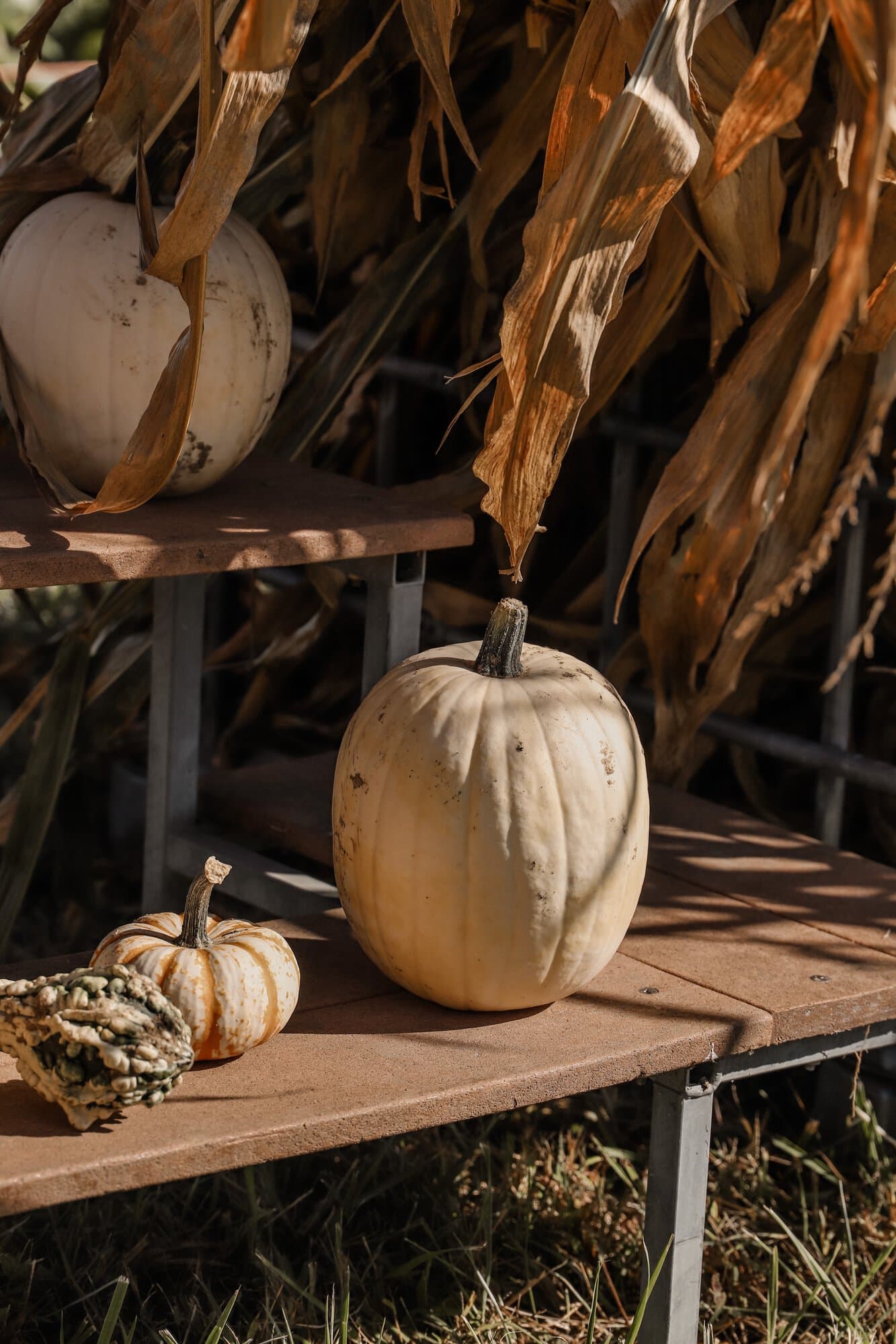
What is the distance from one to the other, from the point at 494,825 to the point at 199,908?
0.27 m

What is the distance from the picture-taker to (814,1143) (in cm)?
225

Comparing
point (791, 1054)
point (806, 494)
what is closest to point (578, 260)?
point (806, 494)

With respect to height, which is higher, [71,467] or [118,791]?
[71,467]

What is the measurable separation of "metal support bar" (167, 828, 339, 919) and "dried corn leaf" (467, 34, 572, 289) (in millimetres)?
789

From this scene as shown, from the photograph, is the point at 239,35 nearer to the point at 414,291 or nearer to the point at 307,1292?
the point at 414,291

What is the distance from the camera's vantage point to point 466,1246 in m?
1.93

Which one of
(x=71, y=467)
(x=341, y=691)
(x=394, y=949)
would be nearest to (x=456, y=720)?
(x=394, y=949)

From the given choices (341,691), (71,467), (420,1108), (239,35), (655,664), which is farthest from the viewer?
(341,691)

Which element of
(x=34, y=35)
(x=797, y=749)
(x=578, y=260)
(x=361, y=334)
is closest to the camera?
(x=578, y=260)

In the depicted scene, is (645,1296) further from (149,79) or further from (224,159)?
(149,79)

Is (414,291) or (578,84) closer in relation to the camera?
(578,84)

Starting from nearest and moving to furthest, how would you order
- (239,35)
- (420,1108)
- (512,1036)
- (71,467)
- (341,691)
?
(239,35)
(420,1108)
(512,1036)
(71,467)
(341,691)

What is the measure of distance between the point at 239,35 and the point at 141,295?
489 millimetres

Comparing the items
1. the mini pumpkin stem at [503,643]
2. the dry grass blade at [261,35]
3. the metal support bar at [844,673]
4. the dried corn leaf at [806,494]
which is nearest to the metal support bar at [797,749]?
the metal support bar at [844,673]
